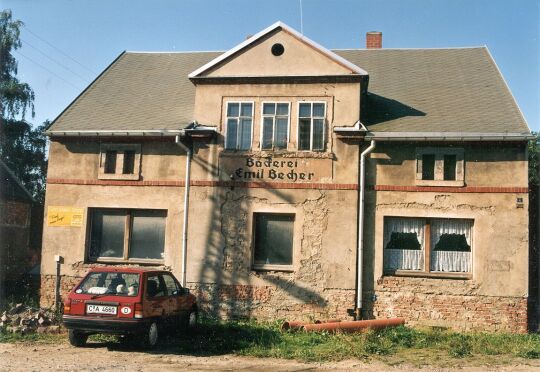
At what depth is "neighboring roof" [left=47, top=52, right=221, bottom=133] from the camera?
15.2 metres

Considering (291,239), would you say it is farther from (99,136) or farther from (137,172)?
(99,136)

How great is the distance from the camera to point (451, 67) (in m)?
17.3

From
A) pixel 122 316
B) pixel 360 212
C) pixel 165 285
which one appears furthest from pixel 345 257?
pixel 122 316

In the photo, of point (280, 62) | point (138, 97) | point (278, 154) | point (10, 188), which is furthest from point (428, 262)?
point (10, 188)

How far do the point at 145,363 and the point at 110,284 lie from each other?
1.83 metres

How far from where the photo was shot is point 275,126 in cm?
1434

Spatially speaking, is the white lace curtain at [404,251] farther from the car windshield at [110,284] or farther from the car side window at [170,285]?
the car windshield at [110,284]

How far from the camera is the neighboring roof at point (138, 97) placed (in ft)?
50.0

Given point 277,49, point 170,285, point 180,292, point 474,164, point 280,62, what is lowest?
point 180,292

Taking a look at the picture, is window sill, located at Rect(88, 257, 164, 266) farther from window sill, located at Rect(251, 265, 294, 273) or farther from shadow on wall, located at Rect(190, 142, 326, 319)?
window sill, located at Rect(251, 265, 294, 273)

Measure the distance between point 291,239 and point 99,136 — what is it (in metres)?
6.32

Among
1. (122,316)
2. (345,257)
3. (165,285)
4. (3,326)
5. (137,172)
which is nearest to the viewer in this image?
(122,316)

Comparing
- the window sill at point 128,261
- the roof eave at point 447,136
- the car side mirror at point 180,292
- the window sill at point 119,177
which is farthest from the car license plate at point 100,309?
the roof eave at point 447,136

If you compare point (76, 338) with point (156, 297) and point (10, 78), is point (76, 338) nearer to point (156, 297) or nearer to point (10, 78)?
point (156, 297)
